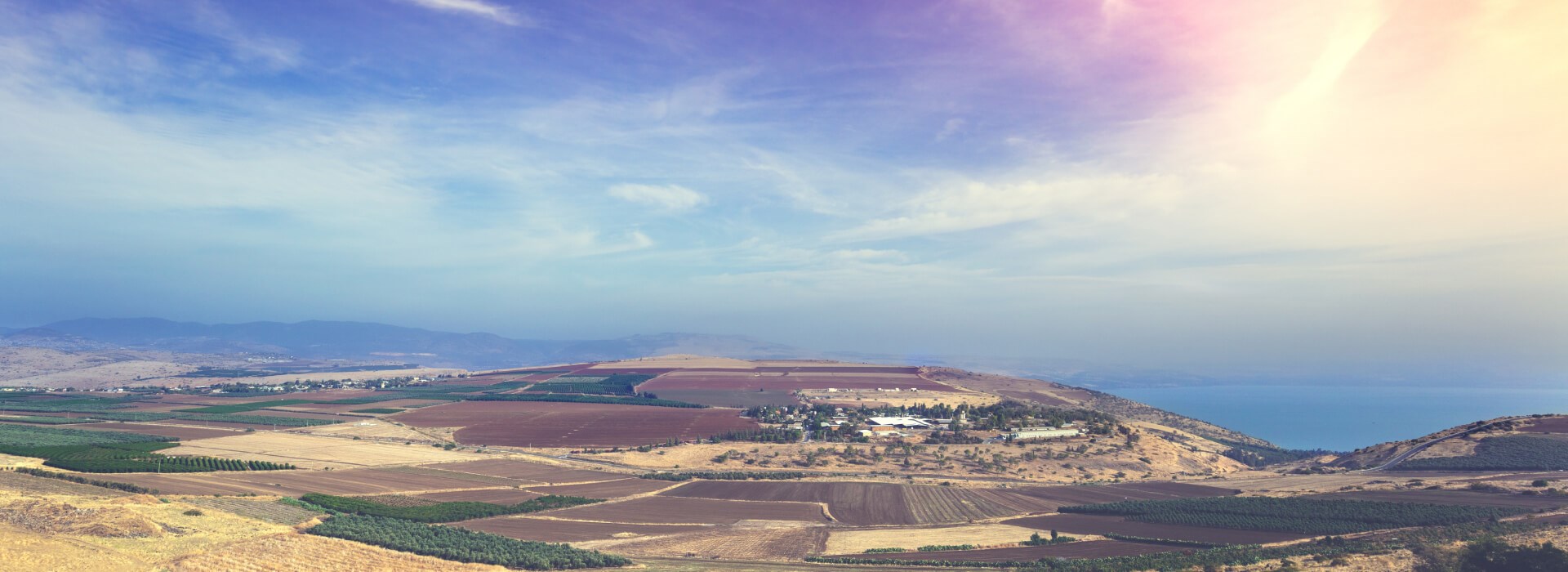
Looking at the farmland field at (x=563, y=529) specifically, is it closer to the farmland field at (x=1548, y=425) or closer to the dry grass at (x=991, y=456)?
the dry grass at (x=991, y=456)

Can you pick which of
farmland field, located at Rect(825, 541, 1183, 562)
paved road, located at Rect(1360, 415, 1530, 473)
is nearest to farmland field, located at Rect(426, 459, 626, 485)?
farmland field, located at Rect(825, 541, 1183, 562)

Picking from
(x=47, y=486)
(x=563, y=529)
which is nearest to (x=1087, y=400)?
(x=563, y=529)

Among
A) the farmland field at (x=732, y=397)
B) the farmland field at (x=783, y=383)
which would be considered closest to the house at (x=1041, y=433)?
the farmland field at (x=732, y=397)

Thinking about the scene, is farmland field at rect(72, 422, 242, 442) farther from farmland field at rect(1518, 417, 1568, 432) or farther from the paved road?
farmland field at rect(1518, 417, 1568, 432)

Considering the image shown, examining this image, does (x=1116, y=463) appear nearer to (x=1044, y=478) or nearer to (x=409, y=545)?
(x=1044, y=478)

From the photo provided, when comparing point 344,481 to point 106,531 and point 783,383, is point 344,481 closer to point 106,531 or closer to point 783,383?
point 106,531

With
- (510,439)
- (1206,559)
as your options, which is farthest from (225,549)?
(510,439)

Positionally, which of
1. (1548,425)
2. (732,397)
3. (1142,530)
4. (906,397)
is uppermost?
(1548,425)
